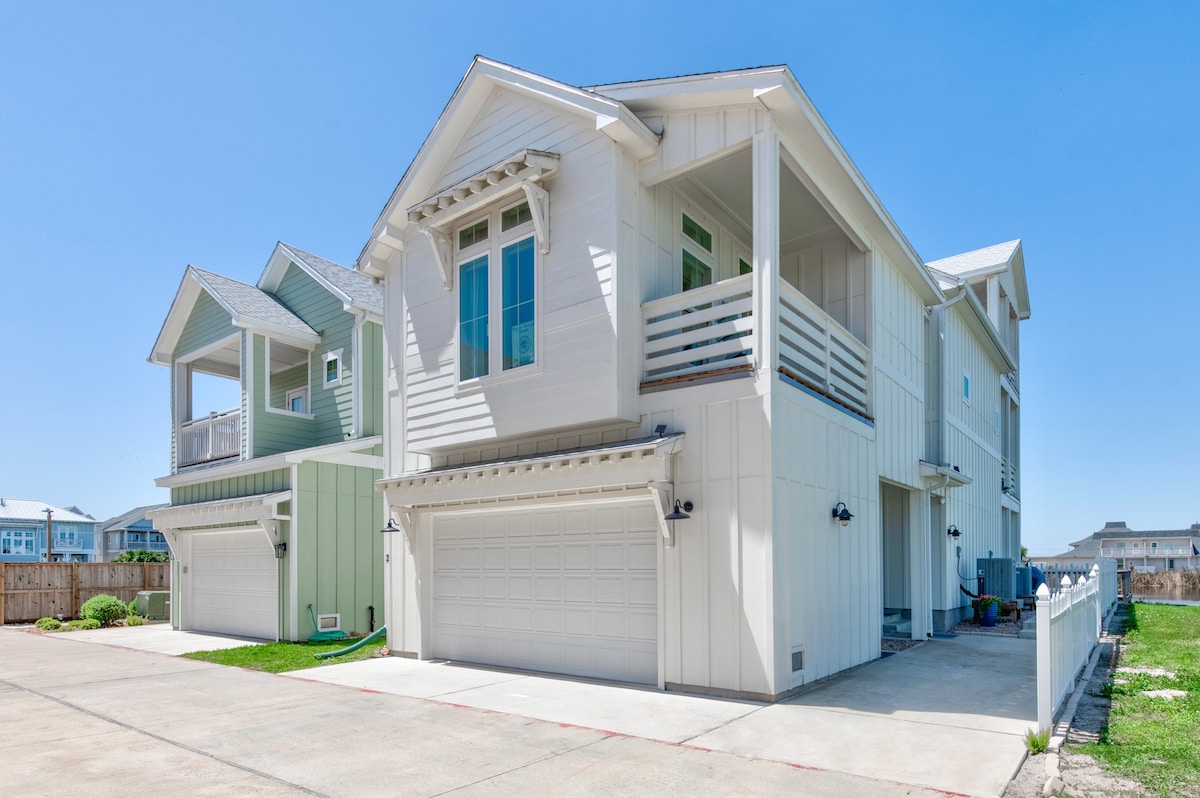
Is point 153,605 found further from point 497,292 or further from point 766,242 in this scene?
point 766,242

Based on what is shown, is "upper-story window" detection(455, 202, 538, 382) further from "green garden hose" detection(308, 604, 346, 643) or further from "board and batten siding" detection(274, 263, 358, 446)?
"green garden hose" detection(308, 604, 346, 643)

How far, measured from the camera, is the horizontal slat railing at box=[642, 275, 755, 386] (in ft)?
27.5

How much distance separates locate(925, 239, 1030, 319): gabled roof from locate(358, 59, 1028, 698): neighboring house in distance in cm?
946

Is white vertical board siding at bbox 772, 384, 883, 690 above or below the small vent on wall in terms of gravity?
above

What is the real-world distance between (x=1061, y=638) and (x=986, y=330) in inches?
481

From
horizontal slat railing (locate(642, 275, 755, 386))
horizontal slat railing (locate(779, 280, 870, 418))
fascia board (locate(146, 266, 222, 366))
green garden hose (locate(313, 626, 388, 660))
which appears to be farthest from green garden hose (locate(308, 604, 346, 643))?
horizontal slat railing (locate(779, 280, 870, 418))

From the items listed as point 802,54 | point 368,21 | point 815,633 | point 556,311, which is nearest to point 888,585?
point 815,633

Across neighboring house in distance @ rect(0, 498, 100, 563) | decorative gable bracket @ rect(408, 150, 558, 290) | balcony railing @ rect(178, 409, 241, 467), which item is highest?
decorative gable bracket @ rect(408, 150, 558, 290)

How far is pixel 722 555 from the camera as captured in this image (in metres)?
8.13

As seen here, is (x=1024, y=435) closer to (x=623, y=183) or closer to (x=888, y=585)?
(x=888, y=585)

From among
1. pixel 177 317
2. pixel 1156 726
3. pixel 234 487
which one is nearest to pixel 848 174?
pixel 1156 726

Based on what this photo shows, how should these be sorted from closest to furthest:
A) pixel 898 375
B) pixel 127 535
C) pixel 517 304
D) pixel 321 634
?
pixel 517 304 < pixel 898 375 < pixel 321 634 < pixel 127 535

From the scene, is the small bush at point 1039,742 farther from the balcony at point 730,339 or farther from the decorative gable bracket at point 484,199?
the decorative gable bracket at point 484,199

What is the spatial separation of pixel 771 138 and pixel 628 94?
6.30 feet
